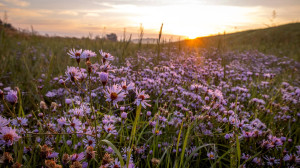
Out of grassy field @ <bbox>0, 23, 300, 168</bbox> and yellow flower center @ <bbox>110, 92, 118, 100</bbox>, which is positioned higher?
yellow flower center @ <bbox>110, 92, 118, 100</bbox>

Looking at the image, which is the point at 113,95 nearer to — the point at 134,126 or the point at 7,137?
the point at 134,126

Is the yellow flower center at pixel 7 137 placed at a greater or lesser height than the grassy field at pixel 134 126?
greater

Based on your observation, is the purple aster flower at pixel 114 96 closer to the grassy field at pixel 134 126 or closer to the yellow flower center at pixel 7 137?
the grassy field at pixel 134 126

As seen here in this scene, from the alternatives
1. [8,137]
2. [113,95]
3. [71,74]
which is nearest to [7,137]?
[8,137]

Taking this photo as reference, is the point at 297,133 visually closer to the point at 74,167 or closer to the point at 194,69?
the point at 194,69

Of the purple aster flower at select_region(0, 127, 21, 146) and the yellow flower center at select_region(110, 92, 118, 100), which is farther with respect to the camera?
the yellow flower center at select_region(110, 92, 118, 100)

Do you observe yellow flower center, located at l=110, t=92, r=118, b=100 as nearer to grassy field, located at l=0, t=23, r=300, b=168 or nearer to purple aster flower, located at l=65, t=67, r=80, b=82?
grassy field, located at l=0, t=23, r=300, b=168

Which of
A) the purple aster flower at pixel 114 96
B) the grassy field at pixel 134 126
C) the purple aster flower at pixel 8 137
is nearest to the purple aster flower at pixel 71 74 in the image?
the grassy field at pixel 134 126

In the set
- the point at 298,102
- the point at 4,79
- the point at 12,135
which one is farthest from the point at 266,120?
the point at 4,79

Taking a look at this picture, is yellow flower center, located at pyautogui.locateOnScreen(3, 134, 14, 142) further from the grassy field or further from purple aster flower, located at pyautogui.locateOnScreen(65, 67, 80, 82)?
purple aster flower, located at pyautogui.locateOnScreen(65, 67, 80, 82)

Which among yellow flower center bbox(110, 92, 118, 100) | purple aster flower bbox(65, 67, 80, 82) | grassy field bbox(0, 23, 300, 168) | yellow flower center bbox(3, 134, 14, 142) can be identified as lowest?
grassy field bbox(0, 23, 300, 168)

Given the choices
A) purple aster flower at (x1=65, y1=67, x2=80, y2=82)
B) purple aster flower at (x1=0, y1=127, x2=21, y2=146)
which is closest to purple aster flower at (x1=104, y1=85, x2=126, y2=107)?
purple aster flower at (x1=65, y1=67, x2=80, y2=82)

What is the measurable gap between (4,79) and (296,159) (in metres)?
4.76

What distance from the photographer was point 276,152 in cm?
198
